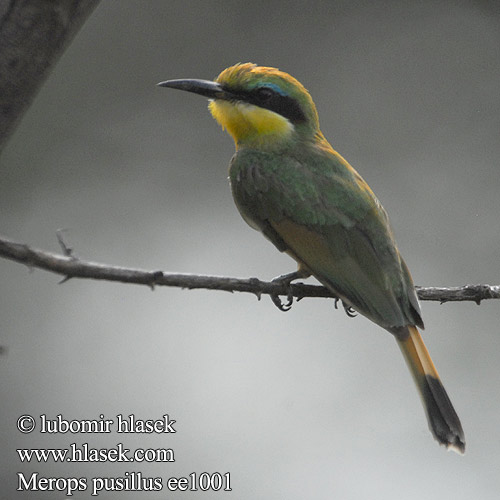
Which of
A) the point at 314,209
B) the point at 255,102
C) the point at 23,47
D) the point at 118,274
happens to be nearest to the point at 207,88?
the point at 255,102

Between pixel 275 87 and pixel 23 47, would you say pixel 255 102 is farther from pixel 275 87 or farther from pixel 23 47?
pixel 23 47

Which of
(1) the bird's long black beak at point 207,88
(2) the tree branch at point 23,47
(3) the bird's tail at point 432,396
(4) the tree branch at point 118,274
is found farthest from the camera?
(1) the bird's long black beak at point 207,88

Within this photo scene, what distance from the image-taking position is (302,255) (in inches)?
90.6

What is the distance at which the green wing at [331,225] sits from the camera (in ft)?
7.25

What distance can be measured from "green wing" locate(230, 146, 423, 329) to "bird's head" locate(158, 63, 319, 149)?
0.09 meters

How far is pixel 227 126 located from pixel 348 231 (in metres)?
0.64

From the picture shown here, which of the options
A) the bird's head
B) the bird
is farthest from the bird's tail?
the bird's head

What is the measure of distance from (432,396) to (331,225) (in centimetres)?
66

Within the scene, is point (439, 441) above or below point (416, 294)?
below

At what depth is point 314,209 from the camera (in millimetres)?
2344

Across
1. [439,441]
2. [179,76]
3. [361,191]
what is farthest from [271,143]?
[179,76]

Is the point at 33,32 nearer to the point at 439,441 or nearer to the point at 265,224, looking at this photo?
the point at 265,224

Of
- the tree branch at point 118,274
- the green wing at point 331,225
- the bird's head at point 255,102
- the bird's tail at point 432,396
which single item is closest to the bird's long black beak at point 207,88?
the bird's head at point 255,102

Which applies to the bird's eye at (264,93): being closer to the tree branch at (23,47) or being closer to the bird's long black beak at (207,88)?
the bird's long black beak at (207,88)
